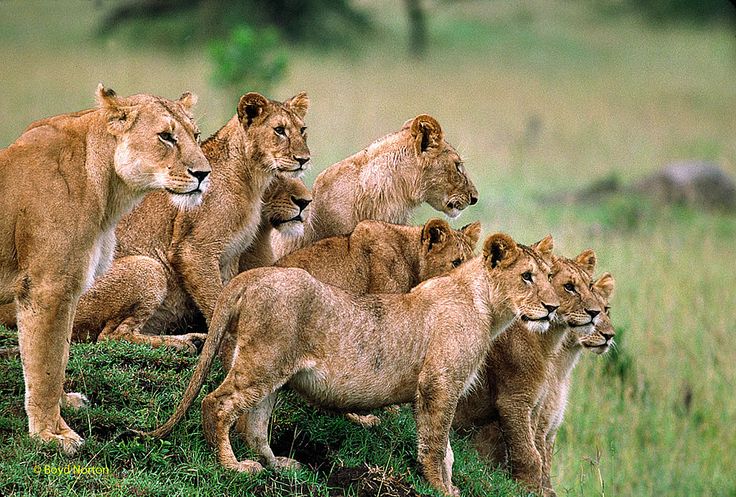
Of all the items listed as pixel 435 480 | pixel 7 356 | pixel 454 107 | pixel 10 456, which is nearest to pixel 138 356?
pixel 7 356

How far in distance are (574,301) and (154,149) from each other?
2.54m

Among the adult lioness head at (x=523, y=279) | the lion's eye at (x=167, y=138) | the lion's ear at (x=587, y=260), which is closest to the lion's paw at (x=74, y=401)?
the lion's eye at (x=167, y=138)

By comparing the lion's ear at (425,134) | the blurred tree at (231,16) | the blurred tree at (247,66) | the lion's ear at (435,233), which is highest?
the lion's ear at (425,134)

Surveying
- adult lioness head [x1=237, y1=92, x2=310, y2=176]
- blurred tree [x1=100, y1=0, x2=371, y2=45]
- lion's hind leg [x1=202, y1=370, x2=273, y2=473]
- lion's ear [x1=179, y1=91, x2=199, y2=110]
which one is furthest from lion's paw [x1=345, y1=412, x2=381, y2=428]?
blurred tree [x1=100, y1=0, x2=371, y2=45]

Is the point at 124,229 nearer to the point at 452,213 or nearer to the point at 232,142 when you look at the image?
the point at 232,142

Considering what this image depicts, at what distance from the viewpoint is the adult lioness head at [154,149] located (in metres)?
5.87

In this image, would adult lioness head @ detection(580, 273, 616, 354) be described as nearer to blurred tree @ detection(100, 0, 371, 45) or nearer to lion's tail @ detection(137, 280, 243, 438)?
lion's tail @ detection(137, 280, 243, 438)

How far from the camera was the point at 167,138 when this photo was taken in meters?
5.90

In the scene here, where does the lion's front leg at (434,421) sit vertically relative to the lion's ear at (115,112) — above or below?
below

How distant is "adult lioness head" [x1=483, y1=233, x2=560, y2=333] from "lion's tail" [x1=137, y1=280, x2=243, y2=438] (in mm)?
1347

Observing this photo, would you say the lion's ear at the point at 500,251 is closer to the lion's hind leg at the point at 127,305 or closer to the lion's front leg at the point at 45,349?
the lion's hind leg at the point at 127,305

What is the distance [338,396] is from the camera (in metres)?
6.06

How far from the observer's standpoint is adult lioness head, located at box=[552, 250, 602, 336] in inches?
272

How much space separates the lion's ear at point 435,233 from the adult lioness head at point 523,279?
2.56 ft
